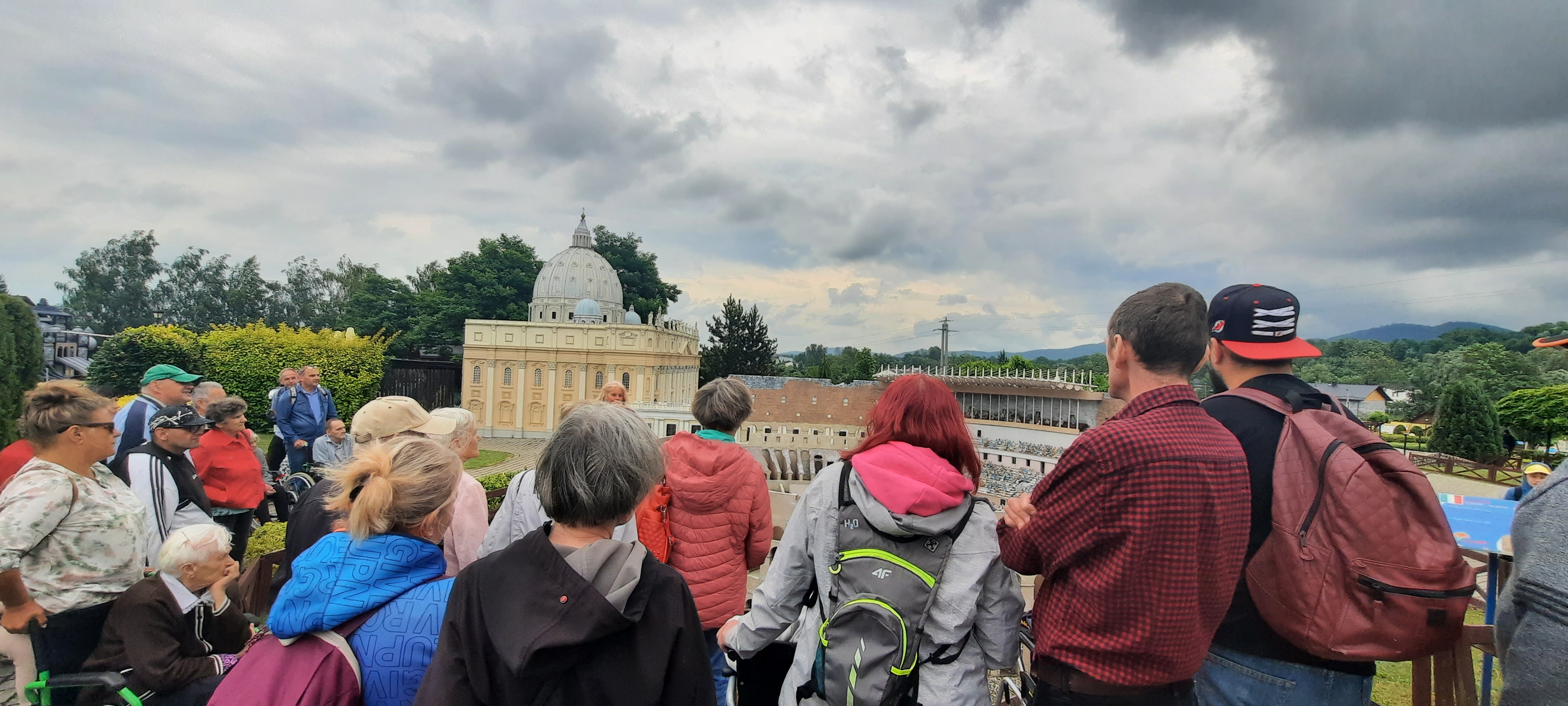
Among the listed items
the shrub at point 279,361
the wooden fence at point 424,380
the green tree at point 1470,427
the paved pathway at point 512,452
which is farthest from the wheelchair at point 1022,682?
the wooden fence at point 424,380

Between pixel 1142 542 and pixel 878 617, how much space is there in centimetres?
79

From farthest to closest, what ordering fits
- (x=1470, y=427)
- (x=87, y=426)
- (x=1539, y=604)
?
1. (x=1470, y=427)
2. (x=87, y=426)
3. (x=1539, y=604)

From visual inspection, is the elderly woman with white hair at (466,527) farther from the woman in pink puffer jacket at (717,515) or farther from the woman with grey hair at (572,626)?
the woman with grey hair at (572,626)

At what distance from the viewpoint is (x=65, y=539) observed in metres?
3.09

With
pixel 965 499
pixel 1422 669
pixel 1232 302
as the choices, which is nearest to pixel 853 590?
pixel 965 499

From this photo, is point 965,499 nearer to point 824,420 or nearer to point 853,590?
point 853,590

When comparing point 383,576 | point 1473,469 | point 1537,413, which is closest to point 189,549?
point 383,576

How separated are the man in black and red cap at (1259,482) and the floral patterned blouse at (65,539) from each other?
4.79m

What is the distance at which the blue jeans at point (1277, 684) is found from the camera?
6.84 feet

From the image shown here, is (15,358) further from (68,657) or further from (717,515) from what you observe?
(717,515)

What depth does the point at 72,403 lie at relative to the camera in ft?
10.7

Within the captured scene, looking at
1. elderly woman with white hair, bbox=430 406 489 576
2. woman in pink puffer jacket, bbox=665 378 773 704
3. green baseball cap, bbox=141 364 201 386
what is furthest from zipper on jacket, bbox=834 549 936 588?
green baseball cap, bbox=141 364 201 386

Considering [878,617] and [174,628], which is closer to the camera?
[878,617]

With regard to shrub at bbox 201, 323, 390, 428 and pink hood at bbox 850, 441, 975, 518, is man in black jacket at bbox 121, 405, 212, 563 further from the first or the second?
shrub at bbox 201, 323, 390, 428
